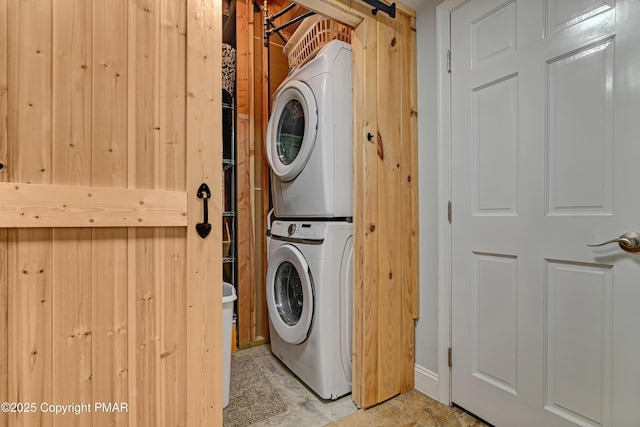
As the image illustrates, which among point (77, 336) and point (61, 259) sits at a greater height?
point (61, 259)

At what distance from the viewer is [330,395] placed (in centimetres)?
163

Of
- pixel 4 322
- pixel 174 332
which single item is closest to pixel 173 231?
pixel 174 332

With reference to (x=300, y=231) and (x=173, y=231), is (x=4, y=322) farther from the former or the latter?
(x=300, y=231)

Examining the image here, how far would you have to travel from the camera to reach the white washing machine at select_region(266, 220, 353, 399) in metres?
1.62

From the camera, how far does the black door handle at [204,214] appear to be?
1108 millimetres

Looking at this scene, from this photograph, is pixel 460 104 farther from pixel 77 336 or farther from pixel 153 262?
pixel 77 336

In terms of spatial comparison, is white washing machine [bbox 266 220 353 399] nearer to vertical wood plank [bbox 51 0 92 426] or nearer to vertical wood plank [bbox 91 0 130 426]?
vertical wood plank [bbox 91 0 130 426]

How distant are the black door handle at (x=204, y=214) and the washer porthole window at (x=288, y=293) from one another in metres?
0.86

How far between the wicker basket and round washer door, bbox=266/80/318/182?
0.88ft

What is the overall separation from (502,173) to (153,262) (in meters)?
1.48

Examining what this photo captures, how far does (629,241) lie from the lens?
3.37ft

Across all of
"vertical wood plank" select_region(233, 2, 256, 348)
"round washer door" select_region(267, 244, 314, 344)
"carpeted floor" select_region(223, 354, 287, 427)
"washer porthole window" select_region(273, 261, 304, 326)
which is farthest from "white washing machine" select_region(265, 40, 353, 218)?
"carpeted floor" select_region(223, 354, 287, 427)

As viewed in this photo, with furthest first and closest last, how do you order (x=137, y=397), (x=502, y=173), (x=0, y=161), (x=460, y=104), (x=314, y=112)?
(x=314, y=112) < (x=460, y=104) < (x=502, y=173) < (x=137, y=397) < (x=0, y=161)

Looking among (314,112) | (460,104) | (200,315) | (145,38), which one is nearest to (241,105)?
(314,112)
